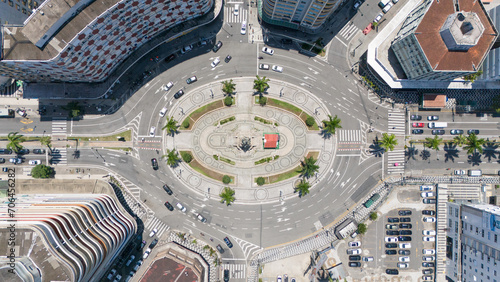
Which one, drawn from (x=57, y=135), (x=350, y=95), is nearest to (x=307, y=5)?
(x=350, y=95)

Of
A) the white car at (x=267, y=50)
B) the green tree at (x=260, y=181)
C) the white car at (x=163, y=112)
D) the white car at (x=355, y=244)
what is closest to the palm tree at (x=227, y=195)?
the green tree at (x=260, y=181)

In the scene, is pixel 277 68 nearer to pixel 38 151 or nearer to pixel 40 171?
pixel 40 171

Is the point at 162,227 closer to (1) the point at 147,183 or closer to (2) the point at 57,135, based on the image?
(1) the point at 147,183

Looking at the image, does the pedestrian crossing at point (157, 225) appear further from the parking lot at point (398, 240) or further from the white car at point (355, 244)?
the white car at point (355, 244)

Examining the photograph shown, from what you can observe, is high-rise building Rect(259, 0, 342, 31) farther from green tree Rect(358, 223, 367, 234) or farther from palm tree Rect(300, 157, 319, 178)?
green tree Rect(358, 223, 367, 234)

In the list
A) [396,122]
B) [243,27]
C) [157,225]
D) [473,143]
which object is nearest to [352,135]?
[396,122]
